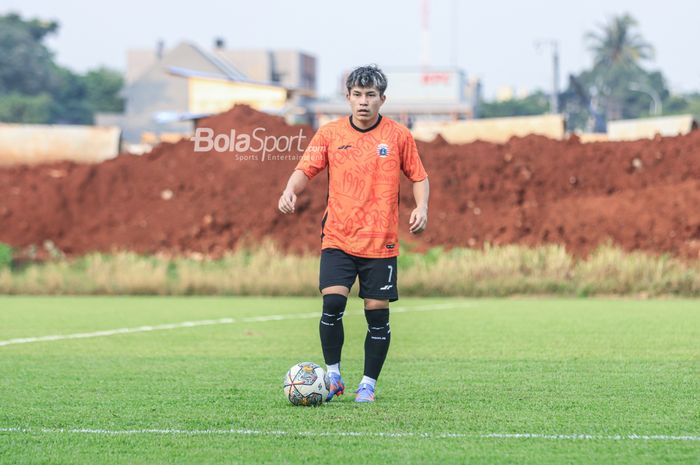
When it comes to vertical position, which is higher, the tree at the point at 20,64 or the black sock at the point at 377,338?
the tree at the point at 20,64

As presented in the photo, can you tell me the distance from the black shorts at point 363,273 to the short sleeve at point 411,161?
0.60 m

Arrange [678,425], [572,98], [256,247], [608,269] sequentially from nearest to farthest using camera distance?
[678,425] → [608,269] → [256,247] → [572,98]

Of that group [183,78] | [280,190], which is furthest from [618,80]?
[280,190]

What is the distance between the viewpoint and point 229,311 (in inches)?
712

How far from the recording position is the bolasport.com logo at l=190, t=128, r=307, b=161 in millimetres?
27547

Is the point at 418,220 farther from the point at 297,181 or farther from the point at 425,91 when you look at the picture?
the point at 425,91

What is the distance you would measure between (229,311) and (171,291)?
5.52 metres

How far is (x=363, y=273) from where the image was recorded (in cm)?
852

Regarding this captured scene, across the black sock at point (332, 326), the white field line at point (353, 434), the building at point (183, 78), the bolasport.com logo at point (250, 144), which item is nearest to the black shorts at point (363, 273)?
the black sock at point (332, 326)

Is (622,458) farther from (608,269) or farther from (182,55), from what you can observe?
(182,55)

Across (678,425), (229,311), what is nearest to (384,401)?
(678,425)

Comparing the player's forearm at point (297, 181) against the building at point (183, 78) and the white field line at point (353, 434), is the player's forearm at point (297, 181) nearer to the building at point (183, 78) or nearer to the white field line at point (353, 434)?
the white field line at point (353, 434)

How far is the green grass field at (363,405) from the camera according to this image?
645 cm

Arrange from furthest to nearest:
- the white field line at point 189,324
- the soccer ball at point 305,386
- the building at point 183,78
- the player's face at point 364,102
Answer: the building at point 183,78
the white field line at point 189,324
the player's face at point 364,102
the soccer ball at point 305,386
